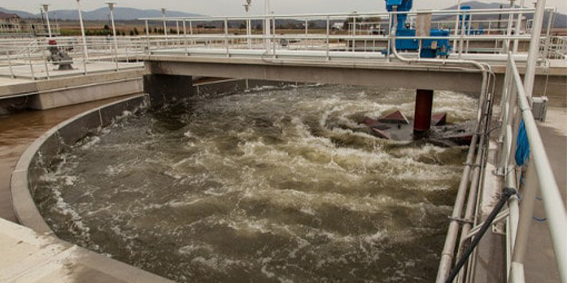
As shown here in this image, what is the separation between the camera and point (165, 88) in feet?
54.9

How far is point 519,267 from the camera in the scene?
6.10ft

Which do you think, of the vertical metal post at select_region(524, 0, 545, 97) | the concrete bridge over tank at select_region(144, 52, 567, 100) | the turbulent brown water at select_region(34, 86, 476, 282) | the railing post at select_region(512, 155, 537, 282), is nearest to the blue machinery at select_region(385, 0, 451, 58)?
the concrete bridge over tank at select_region(144, 52, 567, 100)

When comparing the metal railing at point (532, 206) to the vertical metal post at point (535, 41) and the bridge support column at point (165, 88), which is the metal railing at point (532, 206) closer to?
the vertical metal post at point (535, 41)

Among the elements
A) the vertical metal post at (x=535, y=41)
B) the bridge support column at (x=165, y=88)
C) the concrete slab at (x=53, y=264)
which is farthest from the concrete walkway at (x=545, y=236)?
the bridge support column at (x=165, y=88)

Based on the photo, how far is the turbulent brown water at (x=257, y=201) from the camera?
18.4ft

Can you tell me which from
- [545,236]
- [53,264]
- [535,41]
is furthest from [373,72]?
[53,264]

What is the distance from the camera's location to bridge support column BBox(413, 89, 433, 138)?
11539 millimetres

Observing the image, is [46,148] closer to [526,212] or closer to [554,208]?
[526,212]

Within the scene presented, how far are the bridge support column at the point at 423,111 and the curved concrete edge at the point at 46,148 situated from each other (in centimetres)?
940

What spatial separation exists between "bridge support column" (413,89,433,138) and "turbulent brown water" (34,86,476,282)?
126 centimetres

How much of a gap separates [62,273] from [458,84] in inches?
344

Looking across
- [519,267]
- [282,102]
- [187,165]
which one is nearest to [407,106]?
[282,102]

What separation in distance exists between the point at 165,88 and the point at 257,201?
10837 mm

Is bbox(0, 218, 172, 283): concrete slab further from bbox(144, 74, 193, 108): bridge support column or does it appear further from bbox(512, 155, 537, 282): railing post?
bbox(144, 74, 193, 108): bridge support column
